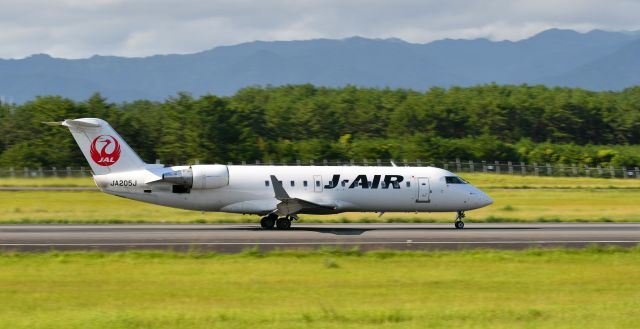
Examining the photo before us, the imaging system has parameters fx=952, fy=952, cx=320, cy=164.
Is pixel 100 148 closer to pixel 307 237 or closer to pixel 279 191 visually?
pixel 279 191

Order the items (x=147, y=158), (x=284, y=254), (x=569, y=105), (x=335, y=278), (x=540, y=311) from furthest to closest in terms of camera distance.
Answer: (x=569, y=105) < (x=147, y=158) < (x=284, y=254) < (x=335, y=278) < (x=540, y=311)

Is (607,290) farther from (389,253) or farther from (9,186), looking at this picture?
(9,186)

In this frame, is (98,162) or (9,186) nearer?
(98,162)

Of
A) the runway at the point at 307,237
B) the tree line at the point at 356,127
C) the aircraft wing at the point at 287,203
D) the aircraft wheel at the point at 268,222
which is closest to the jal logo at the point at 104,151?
the runway at the point at 307,237

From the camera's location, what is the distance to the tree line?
3580 inches

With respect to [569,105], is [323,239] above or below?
below

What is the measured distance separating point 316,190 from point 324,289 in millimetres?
17276

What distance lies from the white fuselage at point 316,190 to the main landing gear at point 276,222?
1.83ft

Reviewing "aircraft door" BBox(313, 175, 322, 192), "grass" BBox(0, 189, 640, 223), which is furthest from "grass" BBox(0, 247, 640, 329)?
"grass" BBox(0, 189, 640, 223)

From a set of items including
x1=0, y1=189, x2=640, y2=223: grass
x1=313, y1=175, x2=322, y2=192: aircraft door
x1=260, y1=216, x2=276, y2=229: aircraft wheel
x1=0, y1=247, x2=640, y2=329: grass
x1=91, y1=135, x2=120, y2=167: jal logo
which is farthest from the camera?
x1=0, y1=189, x2=640, y2=223: grass

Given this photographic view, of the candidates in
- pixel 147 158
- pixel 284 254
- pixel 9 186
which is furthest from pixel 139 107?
pixel 284 254

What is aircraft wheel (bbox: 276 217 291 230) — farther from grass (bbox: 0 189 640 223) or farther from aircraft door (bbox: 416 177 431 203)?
aircraft door (bbox: 416 177 431 203)

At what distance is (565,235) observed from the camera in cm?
3600

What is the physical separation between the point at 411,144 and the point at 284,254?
68343 mm
